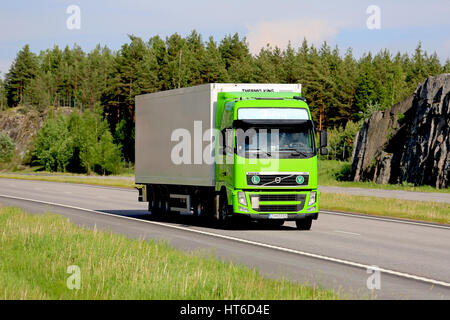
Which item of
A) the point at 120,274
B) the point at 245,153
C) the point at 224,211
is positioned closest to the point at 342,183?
the point at 224,211

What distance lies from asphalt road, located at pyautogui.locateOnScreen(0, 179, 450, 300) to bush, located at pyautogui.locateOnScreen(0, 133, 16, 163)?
111 metres

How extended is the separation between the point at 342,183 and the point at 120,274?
47.6m

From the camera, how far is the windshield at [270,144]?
18984 millimetres

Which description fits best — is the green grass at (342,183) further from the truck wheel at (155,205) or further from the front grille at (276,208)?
the front grille at (276,208)

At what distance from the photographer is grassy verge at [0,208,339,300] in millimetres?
8477

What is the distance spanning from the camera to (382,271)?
11.9 metres

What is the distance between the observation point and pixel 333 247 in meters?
15.6

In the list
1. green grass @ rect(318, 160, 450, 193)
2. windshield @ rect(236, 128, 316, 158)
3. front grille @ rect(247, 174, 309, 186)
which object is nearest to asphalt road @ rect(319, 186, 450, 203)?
green grass @ rect(318, 160, 450, 193)

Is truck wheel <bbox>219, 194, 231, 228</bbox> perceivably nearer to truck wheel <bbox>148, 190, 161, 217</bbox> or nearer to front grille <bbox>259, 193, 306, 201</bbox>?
front grille <bbox>259, 193, 306, 201</bbox>

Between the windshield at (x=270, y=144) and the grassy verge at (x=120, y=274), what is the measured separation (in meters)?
5.68

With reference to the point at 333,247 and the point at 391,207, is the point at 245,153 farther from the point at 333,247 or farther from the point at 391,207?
the point at 391,207
